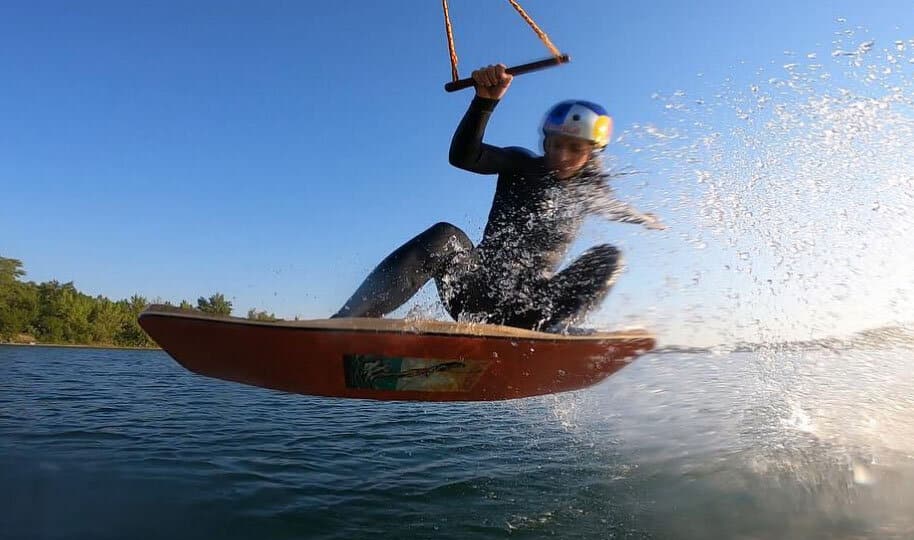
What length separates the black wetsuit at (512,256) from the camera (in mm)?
4191

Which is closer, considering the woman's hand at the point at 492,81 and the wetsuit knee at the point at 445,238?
the woman's hand at the point at 492,81

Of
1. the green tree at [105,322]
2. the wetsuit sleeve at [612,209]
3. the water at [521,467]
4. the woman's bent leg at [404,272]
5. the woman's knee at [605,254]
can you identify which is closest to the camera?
the water at [521,467]

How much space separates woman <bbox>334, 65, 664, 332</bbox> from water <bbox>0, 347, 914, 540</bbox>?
1.58 metres

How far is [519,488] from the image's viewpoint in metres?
4.95

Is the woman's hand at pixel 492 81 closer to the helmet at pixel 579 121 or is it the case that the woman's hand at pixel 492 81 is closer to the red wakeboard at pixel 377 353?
the helmet at pixel 579 121

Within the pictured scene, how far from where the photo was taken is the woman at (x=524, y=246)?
420 cm

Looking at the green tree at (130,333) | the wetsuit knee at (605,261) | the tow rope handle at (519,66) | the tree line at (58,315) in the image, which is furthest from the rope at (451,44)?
the green tree at (130,333)

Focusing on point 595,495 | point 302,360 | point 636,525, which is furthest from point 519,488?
point 302,360

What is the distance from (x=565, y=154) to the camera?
435 centimetres

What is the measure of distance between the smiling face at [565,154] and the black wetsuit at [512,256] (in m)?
0.06

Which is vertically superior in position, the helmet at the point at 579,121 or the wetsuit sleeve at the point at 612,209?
the helmet at the point at 579,121

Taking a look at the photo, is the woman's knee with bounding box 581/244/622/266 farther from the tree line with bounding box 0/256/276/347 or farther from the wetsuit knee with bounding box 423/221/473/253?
the tree line with bounding box 0/256/276/347

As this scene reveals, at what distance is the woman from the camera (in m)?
4.20

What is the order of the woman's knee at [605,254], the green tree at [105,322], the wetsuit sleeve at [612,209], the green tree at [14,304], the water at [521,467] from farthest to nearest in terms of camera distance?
the green tree at [105,322] < the green tree at [14,304] < the woman's knee at [605,254] < the wetsuit sleeve at [612,209] < the water at [521,467]
